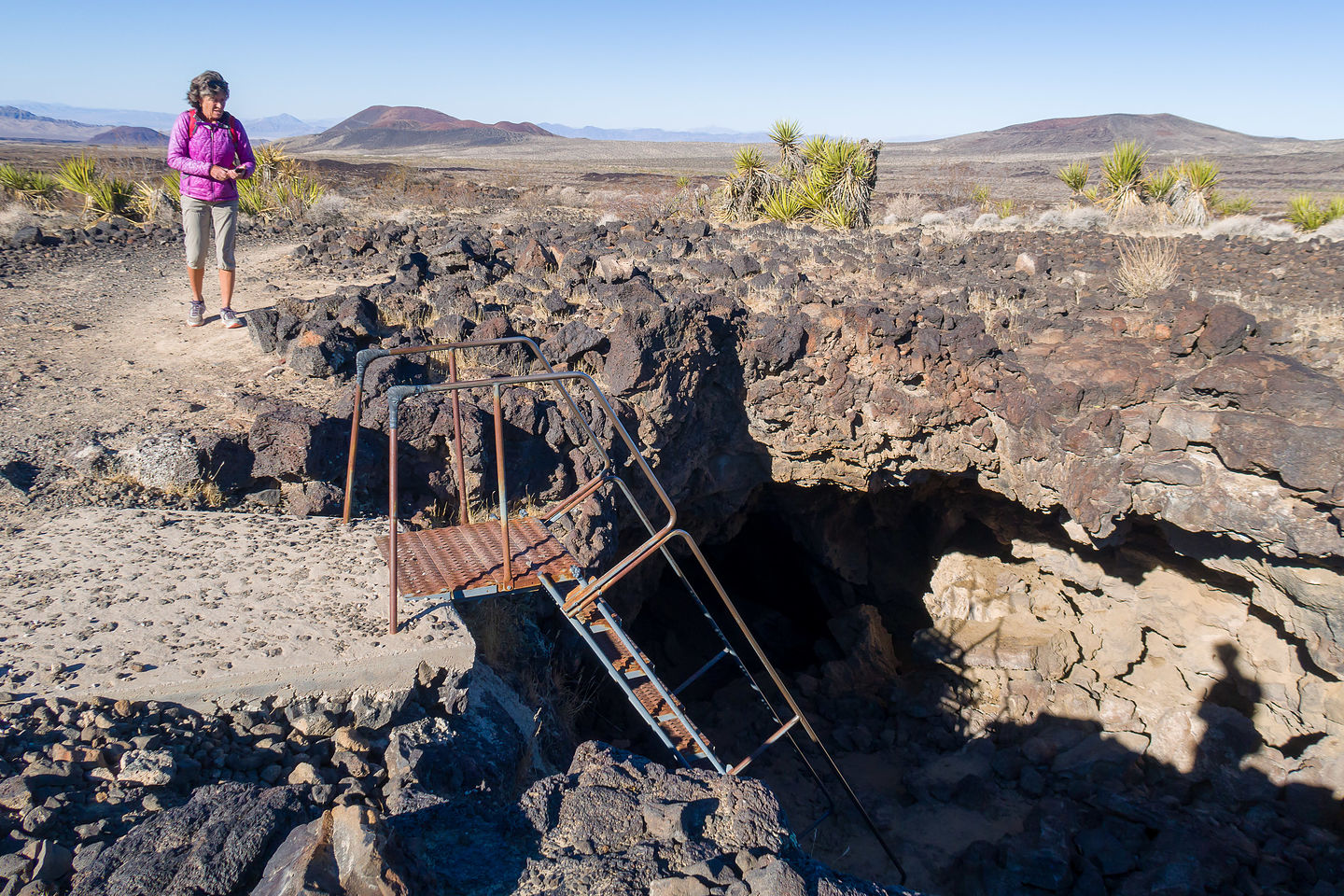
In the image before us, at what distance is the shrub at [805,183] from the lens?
1312 centimetres

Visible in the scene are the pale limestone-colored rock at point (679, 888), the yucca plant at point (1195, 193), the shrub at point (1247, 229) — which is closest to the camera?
the pale limestone-colored rock at point (679, 888)

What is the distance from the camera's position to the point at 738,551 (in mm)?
11367

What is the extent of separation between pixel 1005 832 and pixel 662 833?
488 cm

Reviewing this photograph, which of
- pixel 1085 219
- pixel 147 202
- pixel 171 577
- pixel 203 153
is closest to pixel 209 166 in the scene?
pixel 203 153

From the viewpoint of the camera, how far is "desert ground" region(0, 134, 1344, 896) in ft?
8.82

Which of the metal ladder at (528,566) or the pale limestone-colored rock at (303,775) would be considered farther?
the metal ladder at (528,566)

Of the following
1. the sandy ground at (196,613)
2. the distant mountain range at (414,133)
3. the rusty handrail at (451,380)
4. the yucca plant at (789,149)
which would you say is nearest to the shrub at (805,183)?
the yucca plant at (789,149)

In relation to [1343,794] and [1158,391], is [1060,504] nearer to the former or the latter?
[1158,391]

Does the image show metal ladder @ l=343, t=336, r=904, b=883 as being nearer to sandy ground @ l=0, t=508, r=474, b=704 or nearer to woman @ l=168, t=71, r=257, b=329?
sandy ground @ l=0, t=508, r=474, b=704

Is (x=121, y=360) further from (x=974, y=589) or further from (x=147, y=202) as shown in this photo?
(x=974, y=589)

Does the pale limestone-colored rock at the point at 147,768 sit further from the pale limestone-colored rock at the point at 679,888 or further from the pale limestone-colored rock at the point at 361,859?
the pale limestone-colored rock at the point at 679,888

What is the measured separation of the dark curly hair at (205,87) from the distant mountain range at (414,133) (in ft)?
329

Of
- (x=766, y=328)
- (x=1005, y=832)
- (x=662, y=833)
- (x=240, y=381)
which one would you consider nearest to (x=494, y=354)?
(x=240, y=381)

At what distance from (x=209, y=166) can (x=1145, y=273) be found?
9.00 metres
